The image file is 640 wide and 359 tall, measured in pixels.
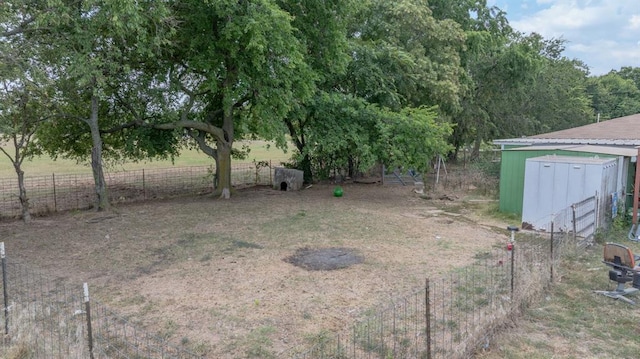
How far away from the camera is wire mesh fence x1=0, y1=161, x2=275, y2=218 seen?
14077 millimetres

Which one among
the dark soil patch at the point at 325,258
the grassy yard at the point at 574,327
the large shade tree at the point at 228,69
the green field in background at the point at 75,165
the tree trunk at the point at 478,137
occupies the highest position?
the large shade tree at the point at 228,69

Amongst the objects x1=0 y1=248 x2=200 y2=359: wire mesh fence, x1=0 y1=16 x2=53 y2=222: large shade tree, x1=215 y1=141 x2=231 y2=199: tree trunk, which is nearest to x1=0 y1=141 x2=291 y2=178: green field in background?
x1=215 y1=141 x2=231 y2=199: tree trunk

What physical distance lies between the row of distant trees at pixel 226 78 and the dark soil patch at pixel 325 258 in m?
5.50

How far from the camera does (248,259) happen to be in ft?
25.3

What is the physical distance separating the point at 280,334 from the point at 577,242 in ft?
20.6

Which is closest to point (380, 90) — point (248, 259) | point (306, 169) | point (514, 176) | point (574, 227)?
point (306, 169)

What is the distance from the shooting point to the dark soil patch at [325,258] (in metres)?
7.34

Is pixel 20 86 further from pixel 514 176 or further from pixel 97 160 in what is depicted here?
pixel 514 176

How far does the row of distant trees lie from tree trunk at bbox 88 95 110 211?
1.4 inches

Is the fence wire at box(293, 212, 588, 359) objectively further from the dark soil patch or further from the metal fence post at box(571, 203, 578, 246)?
the dark soil patch

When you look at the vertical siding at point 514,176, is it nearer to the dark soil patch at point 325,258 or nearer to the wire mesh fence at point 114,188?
the dark soil patch at point 325,258

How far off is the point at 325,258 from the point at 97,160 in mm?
8051

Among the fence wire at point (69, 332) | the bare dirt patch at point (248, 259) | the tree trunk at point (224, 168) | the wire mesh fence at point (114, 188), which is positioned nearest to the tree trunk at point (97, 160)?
the bare dirt patch at point (248, 259)

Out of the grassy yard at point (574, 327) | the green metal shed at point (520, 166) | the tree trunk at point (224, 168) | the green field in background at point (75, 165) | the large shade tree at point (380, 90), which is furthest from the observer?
the green field in background at point (75, 165)
